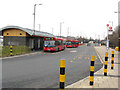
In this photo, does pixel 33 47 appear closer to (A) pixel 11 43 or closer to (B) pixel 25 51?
(A) pixel 11 43

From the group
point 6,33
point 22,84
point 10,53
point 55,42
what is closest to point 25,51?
point 10,53

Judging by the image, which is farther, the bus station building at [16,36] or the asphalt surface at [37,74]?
the bus station building at [16,36]

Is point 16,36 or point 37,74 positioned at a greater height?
point 16,36

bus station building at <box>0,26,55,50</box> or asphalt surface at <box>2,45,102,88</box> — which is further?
bus station building at <box>0,26,55,50</box>

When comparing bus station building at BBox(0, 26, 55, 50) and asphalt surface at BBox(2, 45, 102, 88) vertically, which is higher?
bus station building at BBox(0, 26, 55, 50)

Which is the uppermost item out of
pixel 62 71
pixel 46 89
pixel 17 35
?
pixel 17 35

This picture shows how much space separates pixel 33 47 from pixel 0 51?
1235 centimetres

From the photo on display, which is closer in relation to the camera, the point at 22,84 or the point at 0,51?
the point at 22,84

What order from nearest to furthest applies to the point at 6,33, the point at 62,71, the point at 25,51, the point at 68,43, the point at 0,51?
the point at 62,71 → the point at 0,51 → the point at 25,51 → the point at 6,33 → the point at 68,43

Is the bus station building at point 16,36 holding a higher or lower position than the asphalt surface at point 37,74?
higher

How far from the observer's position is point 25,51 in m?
22.5

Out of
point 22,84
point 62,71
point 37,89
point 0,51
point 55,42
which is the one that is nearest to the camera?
point 62,71

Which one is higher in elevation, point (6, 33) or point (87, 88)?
point (6, 33)

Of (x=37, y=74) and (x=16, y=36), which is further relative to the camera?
(x=16, y=36)
